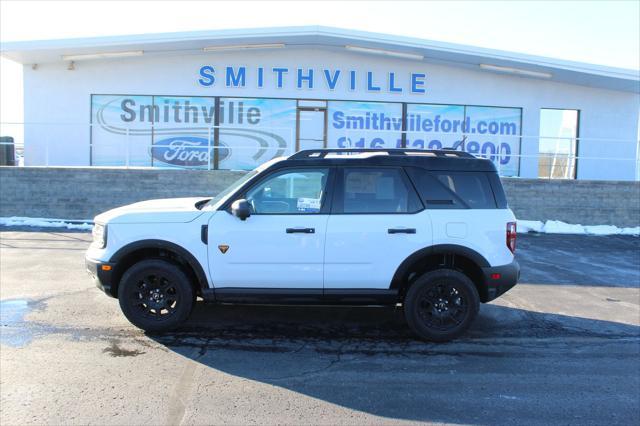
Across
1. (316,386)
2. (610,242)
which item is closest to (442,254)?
(316,386)

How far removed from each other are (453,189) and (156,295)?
3.21 meters

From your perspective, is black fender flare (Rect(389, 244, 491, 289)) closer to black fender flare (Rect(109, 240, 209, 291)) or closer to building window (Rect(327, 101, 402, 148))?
black fender flare (Rect(109, 240, 209, 291))

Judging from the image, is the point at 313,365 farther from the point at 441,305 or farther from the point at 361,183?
the point at 361,183

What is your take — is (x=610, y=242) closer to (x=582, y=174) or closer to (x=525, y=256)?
(x=525, y=256)

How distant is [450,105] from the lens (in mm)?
17703

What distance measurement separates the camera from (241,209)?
514 centimetres

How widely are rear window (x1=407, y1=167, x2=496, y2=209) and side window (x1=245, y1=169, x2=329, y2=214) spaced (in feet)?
3.15

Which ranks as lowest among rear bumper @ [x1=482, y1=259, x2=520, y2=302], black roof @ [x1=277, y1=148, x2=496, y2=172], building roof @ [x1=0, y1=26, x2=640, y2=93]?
rear bumper @ [x1=482, y1=259, x2=520, y2=302]

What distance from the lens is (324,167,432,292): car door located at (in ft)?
17.3

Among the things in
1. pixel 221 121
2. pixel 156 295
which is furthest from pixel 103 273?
pixel 221 121

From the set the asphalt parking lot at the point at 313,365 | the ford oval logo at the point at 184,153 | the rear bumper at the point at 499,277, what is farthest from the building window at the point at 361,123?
the rear bumper at the point at 499,277

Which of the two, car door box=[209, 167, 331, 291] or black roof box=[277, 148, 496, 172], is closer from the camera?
car door box=[209, 167, 331, 291]

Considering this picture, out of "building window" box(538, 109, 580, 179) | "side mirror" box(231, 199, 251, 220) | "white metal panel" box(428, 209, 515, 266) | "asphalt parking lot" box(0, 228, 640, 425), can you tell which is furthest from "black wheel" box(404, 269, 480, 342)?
"building window" box(538, 109, 580, 179)

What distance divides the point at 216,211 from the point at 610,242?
10792 mm
